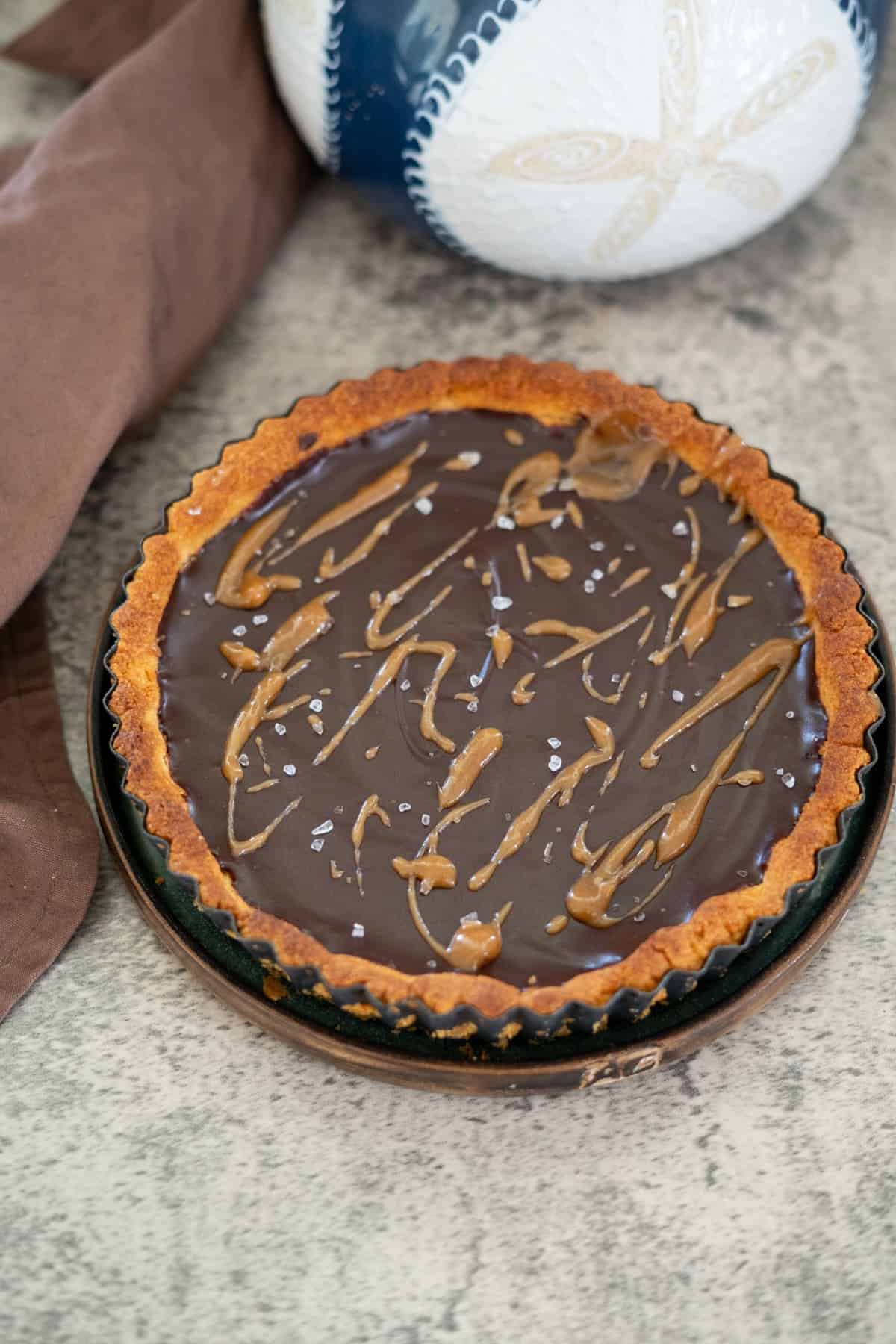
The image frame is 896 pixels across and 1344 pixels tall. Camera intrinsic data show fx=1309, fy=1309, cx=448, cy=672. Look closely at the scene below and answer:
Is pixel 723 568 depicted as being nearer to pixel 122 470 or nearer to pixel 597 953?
pixel 597 953

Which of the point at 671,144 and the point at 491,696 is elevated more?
the point at 671,144

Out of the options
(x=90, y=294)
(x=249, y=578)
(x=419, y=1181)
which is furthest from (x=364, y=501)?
(x=419, y=1181)

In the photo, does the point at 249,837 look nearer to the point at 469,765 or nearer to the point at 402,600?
the point at 469,765

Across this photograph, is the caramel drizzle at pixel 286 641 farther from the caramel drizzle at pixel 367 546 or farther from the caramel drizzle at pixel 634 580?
the caramel drizzle at pixel 634 580

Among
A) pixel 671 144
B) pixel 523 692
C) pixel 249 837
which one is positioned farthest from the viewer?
pixel 671 144

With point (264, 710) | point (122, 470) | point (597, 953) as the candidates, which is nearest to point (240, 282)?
point (122, 470)

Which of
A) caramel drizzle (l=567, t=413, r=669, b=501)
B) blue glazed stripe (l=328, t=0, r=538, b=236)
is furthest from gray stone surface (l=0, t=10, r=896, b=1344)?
blue glazed stripe (l=328, t=0, r=538, b=236)

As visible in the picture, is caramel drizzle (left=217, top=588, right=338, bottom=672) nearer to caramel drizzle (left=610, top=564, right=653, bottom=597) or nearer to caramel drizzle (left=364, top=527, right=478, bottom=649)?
caramel drizzle (left=364, top=527, right=478, bottom=649)
